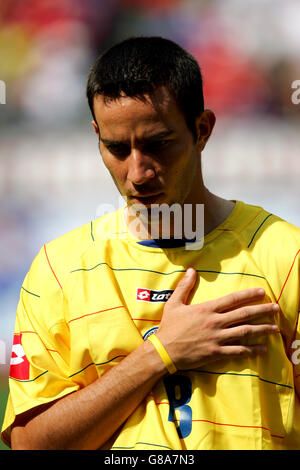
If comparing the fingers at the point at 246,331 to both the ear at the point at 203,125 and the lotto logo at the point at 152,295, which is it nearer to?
the lotto logo at the point at 152,295

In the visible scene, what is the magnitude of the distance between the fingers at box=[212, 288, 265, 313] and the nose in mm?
347

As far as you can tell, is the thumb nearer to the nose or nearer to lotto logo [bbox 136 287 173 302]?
lotto logo [bbox 136 287 173 302]

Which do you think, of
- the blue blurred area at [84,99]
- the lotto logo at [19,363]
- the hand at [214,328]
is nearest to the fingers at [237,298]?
the hand at [214,328]

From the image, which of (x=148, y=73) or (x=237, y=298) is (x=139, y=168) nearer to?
(x=148, y=73)

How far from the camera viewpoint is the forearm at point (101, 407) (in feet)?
4.77

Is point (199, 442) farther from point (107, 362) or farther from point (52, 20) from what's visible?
point (52, 20)

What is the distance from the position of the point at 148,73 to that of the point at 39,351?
750 millimetres

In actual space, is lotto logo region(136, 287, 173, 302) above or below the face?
below

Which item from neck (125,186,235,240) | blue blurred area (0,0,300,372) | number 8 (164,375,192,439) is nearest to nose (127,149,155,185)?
neck (125,186,235,240)

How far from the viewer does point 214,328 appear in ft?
4.87

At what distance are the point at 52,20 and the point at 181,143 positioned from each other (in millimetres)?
5518

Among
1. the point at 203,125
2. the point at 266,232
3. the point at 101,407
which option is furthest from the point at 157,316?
the point at 203,125

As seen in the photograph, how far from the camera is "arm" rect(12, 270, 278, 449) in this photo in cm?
145

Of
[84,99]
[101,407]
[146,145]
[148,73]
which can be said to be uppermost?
[84,99]
